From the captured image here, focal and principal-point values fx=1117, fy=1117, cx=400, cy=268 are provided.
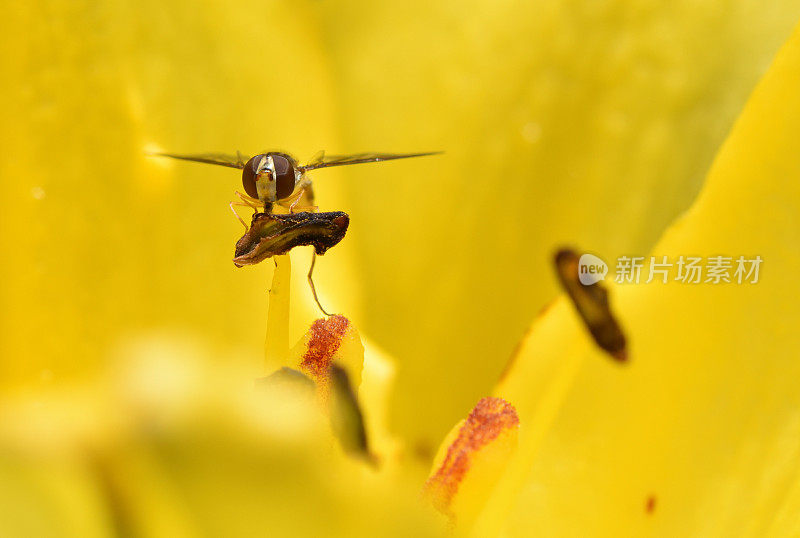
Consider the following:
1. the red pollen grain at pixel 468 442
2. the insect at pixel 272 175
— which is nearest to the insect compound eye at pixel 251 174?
the insect at pixel 272 175

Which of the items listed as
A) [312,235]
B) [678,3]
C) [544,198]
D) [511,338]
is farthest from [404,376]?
[678,3]

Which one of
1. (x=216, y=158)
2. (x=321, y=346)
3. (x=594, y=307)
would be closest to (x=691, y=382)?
(x=594, y=307)

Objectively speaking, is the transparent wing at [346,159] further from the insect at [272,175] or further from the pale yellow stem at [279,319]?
the pale yellow stem at [279,319]

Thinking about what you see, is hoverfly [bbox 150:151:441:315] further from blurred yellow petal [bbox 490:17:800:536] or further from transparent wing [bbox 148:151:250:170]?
blurred yellow petal [bbox 490:17:800:536]

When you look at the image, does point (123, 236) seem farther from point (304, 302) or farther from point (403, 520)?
point (403, 520)

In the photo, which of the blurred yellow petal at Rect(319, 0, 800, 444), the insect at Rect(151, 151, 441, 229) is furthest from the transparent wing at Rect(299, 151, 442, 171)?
the blurred yellow petal at Rect(319, 0, 800, 444)

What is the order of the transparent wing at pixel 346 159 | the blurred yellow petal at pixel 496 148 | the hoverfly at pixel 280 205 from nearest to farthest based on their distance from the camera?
the hoverfly at pixel 280 205, the transparent wing at pixel 346 159, the blurred yellow petal at pixel 496 148

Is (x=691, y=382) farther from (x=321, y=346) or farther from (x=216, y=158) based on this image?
(x=216, y=158)
